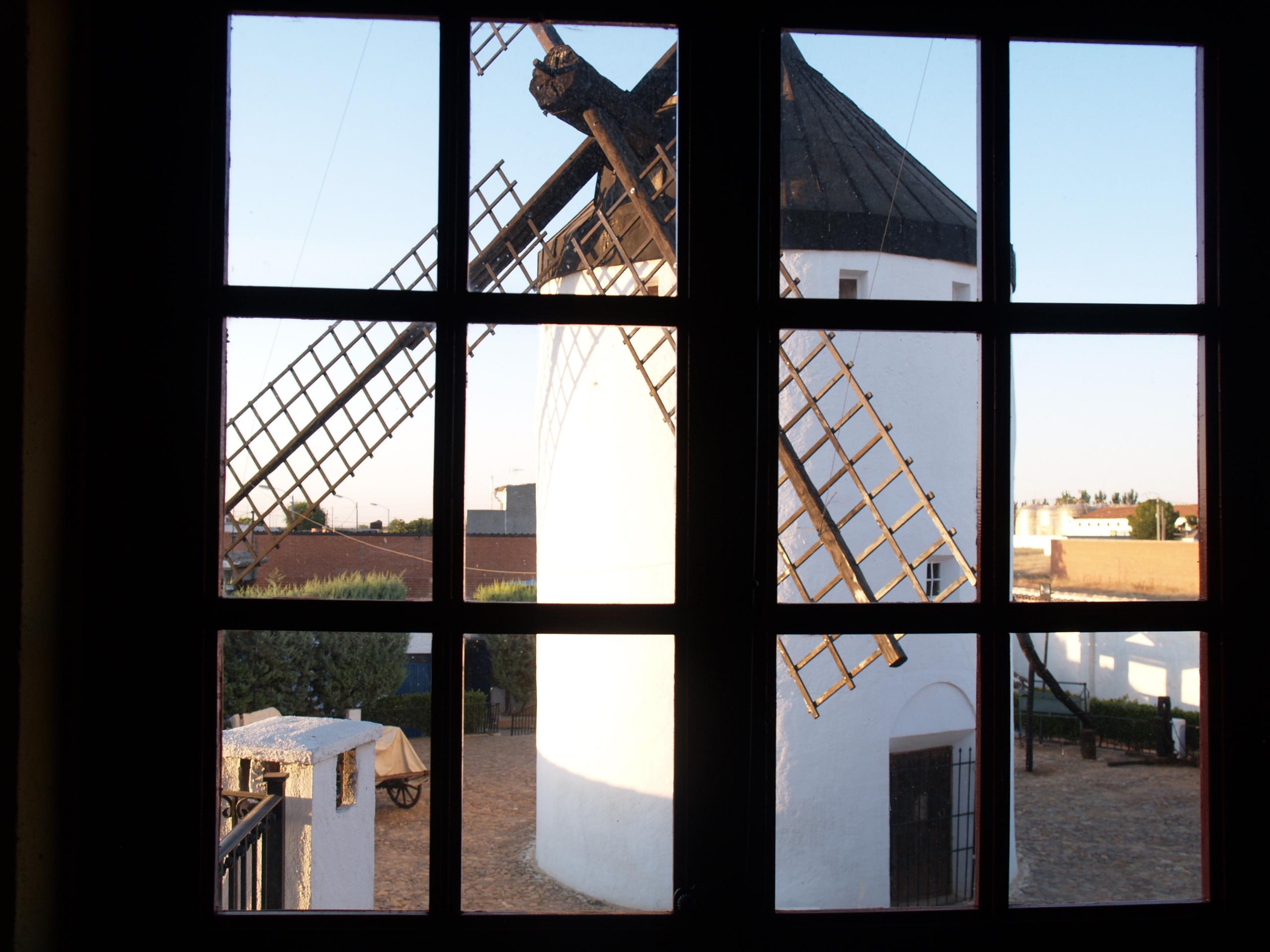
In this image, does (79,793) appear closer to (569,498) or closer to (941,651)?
(569,498)

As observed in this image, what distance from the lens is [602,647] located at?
4047 mm

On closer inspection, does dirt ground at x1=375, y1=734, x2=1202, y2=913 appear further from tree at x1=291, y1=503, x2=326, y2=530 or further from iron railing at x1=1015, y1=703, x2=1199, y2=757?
tree at x1=291, y1=503, x2=326, y2=530

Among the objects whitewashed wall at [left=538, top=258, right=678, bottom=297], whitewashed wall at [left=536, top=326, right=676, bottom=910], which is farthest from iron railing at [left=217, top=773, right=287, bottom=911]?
whitewashed wall at [left=538, top=258, right=678, bottom=297]

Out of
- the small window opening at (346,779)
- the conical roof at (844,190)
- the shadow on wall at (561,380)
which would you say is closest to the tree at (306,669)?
the small window opening at (346,779)

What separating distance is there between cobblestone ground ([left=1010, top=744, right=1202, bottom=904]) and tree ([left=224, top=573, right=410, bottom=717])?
33.8 inches

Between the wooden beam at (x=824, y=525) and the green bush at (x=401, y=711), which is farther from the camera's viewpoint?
the wooden beam at (x=824, y=525)

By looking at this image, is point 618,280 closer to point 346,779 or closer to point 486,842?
point 486,842

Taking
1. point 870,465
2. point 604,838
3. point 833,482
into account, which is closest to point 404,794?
point 833,482

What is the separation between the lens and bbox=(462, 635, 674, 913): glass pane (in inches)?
132

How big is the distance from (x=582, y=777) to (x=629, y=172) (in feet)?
9.61

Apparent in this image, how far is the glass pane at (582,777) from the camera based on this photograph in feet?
11.0

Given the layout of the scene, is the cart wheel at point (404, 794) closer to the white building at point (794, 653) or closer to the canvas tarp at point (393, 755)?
the canvas tarp at point (393, 755)

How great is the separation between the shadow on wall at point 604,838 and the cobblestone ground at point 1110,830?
5.48 ft

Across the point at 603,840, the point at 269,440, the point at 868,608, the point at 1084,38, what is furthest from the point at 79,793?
the point at 603,840
